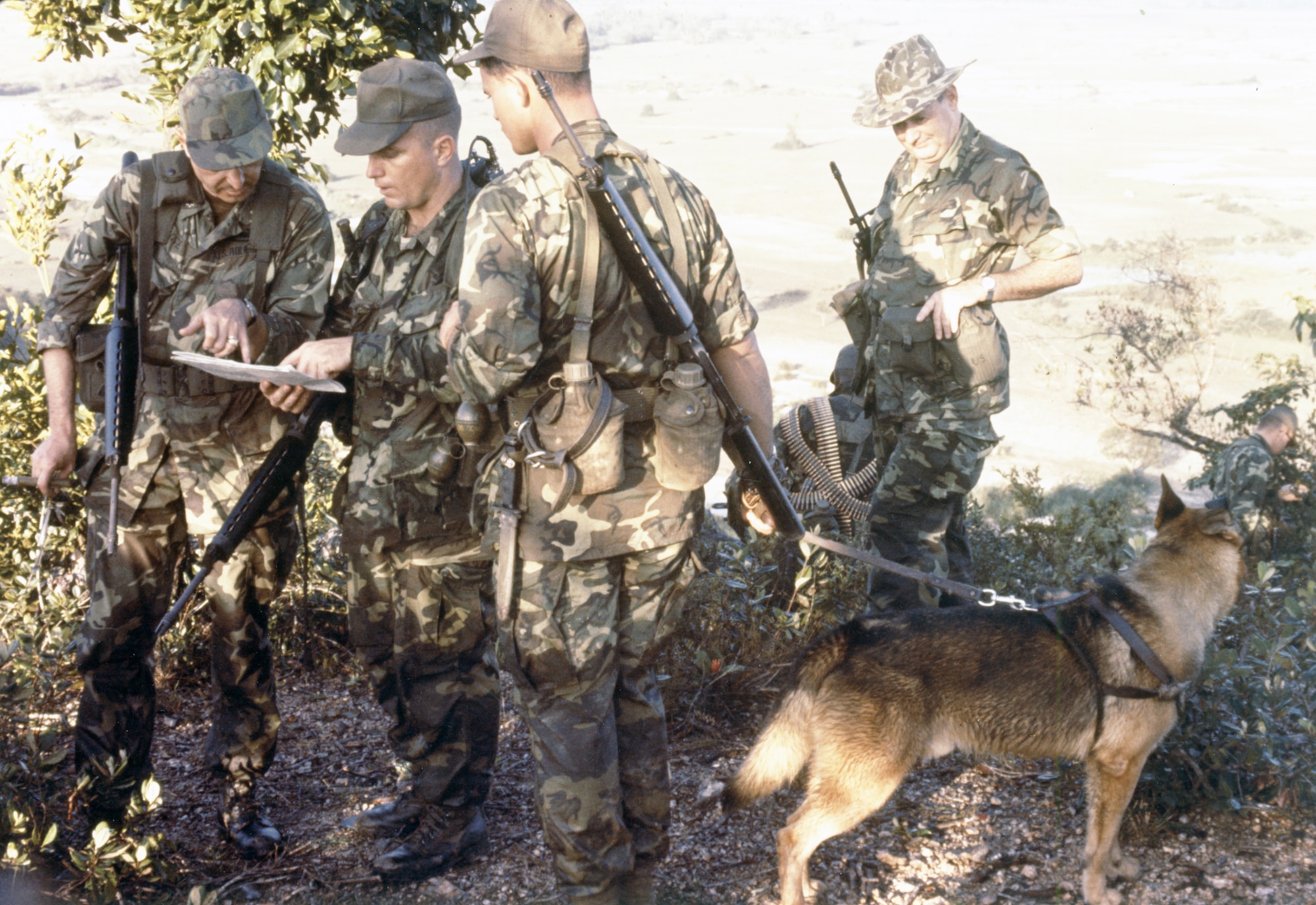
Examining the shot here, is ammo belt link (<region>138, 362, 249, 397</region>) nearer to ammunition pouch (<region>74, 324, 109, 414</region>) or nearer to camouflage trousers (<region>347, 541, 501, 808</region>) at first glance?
ammunition pouch (<region>74, 324, 109, 414</region>)

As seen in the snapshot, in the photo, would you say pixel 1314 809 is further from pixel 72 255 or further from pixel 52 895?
pixel 72 255

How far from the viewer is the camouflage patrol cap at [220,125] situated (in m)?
3.23

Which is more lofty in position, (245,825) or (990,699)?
(990,699)

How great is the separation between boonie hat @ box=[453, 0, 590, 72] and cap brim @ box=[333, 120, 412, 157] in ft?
1.79

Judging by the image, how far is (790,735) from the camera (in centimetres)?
322

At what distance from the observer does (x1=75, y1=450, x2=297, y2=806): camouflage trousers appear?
11.1 feet

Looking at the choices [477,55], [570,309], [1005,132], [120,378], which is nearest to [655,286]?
[570,309]

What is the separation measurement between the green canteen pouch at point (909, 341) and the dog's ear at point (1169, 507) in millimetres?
1011

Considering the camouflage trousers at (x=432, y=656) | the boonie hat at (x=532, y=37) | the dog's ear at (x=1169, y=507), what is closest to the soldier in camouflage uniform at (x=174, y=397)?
the camouflage trousers at (x=432, y=656)

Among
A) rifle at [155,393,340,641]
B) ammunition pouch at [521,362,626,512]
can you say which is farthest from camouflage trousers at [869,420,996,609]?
rifle at [155,393,340,641]

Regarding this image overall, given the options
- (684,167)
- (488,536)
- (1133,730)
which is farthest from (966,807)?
(684,167)

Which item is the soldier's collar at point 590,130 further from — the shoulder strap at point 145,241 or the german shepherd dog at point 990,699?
the german shepherd dog at point 990,699

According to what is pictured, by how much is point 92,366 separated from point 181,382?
0.30 meters

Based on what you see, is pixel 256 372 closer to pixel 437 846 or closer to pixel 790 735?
pixel 437 846
